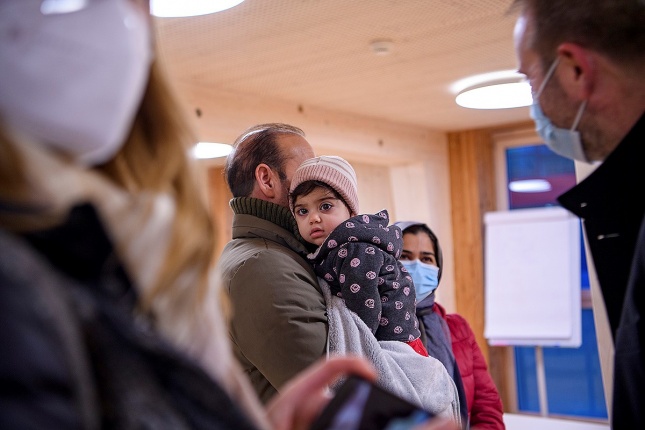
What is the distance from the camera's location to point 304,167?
2207 mm

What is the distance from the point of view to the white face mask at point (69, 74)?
659 mm

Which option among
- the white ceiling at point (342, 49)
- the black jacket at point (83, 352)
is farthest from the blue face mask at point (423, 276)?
the black jacket at point (83, 352)

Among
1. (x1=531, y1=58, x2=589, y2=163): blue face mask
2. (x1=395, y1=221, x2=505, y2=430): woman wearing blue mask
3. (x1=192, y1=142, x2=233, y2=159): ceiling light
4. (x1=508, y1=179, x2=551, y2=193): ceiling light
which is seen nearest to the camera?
(x1=531, y1=58, x2=589, y2=163): blue face mask

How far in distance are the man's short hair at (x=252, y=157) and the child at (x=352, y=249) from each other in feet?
0.37

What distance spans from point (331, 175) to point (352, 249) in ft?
0.87

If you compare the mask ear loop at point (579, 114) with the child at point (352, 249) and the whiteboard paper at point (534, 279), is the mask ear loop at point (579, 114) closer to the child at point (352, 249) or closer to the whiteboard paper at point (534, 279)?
the child at point (352, 249)

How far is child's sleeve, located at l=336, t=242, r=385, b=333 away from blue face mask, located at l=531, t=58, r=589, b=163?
0.72m

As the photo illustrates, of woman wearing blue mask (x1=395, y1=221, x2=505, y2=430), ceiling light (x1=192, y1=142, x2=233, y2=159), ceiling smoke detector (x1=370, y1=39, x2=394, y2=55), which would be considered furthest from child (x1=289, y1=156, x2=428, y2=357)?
ceiling light (x1=192, y1=142, x2=233, y2=159)

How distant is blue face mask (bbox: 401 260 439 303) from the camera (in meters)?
2.73

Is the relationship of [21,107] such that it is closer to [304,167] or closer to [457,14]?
[304,167]

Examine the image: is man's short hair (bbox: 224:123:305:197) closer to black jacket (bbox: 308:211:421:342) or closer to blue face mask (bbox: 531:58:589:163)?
black jacket (bbox: 308:211:421:342)

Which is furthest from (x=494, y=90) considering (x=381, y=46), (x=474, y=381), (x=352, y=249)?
(x=352, y=249)

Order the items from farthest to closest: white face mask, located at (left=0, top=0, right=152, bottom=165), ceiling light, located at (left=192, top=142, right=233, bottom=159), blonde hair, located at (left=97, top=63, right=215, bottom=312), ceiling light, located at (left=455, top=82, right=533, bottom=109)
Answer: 1. ceiling light, located at (left=192, top=142, right=233, bottom=159)
2. ceiling light, located at (left=455, top=82, right=533, bottom=109)
3. blonde hair, located at (left=97, top=63, right=215, bottom=312)
4. white face mask, located at (left=0, top=0, right=152, bottom=165)

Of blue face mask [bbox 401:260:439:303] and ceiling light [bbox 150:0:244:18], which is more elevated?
ceiling light [bbox 150:0:244:18]
